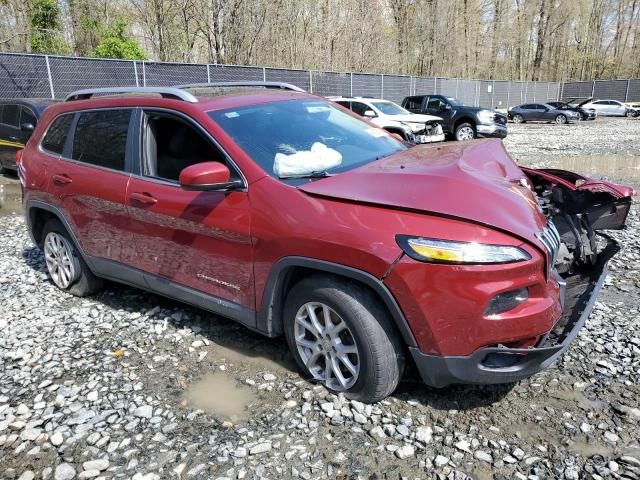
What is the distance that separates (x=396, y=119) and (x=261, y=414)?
13.4 m

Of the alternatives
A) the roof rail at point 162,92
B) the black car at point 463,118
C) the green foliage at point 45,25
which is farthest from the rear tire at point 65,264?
the green foliage at point 45,25

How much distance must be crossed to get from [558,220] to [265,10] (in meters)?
22.6

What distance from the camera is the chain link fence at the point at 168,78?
13.3 metres

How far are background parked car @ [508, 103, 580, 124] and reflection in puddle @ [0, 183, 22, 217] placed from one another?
2930 cm

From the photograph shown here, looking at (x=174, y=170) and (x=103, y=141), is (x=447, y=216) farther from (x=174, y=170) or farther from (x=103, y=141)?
(x=103, y=141)

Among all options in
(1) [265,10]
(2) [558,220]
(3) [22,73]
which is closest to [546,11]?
(1) [265,10]

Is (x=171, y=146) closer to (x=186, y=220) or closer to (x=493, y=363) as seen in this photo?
(x=186, y=220)

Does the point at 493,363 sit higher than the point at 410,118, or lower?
lower

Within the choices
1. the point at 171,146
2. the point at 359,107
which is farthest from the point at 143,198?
the point at 359,107

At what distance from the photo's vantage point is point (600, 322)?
389cm

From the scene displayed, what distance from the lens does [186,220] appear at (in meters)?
3.44

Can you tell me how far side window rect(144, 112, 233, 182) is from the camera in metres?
3.52

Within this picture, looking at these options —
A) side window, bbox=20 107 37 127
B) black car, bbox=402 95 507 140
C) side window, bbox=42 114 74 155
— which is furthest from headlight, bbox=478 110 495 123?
side window, bbox=42 114 74 155

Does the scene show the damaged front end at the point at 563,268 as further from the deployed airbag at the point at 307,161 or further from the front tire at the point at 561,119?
the front tire at the point at 561,119
